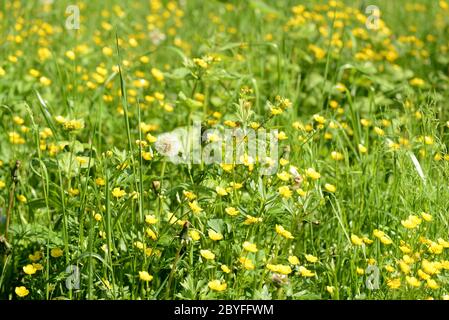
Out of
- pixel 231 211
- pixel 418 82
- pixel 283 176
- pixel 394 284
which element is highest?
pixel 418 82

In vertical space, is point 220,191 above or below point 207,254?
above

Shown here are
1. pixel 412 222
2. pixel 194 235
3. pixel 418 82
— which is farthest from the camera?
pixel 418 82

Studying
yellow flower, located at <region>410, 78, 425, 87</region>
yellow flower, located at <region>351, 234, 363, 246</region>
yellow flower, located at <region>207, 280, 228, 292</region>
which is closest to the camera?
yellow flower, located at <region>207, 280, 228, 292</region>

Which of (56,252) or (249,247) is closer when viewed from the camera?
(249,247)

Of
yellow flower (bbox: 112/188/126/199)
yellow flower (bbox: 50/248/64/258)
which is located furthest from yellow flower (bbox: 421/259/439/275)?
yellow flower (bbox: 50/248/64/258)

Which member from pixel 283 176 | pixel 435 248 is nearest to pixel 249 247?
pixel 283 176

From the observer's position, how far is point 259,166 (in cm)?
227

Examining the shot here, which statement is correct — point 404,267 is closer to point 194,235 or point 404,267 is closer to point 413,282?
point 413,282

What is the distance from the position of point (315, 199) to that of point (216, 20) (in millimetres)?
2034

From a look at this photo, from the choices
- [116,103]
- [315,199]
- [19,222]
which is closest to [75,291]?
[19,222]

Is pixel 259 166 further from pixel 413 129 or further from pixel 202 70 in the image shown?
pixel 413 129

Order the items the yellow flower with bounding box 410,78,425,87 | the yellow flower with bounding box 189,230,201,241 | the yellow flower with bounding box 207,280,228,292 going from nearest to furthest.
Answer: the yellow flower with bounding box 207,280,228,292 → the yellow flower with bounding box 189,230,201,241 → the yellow flower with bounding box 410,78,425,87

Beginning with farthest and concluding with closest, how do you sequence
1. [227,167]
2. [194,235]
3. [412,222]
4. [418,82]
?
1. [418,82]
2. [227,167]
3. [412,222]
4. [194,235]

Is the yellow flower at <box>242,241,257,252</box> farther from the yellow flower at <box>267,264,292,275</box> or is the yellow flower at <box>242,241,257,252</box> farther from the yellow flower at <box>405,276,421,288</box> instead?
the yellow flower at <box>405,276,421,288</box>
